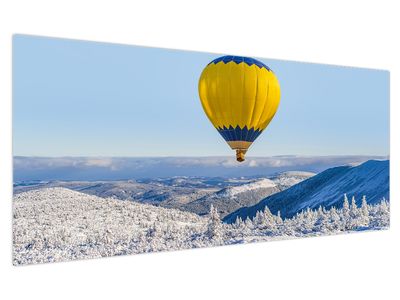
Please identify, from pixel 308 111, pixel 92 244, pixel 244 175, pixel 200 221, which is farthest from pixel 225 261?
pixel 308 111

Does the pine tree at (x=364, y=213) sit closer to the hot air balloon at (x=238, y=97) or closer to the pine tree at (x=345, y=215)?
the pine tree at (x=345, y=215)

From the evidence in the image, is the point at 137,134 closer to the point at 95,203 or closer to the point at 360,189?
the point at 95,203

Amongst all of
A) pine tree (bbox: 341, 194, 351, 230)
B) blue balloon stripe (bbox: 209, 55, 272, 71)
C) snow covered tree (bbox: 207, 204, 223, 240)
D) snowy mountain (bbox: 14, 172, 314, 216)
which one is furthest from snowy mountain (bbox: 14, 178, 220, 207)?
pine tree (bbox: 341, 194, 351, 230)

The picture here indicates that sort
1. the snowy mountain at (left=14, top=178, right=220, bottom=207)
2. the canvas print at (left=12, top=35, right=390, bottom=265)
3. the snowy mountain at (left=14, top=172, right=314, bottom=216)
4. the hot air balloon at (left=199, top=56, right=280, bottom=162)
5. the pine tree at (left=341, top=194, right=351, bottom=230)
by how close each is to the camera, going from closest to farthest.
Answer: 1. the canvas print at (left=12, top=35, right=390, bottom=265)
2. the snowy mountain at (left=14, top=178, right=220, bottom=207)
3. the snowy mountain at (left=14, top=172, right=314, bottom=216)
4. the hot air balloon at (left=199, top=56, right=280, bottom=162)
5. the pine tree at (left=341, top=194, right=351, bottom=230)

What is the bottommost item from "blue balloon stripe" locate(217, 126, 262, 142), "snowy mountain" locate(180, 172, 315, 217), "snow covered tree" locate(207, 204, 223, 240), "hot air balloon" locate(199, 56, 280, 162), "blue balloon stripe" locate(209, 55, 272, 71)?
"snow covered tree" locate(207, 204, 223, 240)

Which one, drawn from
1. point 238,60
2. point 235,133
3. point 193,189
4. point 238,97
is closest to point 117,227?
point 193,189

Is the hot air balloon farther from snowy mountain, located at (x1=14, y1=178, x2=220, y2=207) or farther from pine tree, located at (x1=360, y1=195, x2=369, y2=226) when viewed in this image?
pine tree, located at (x1=360, y1=195, x2=369, y2=226)

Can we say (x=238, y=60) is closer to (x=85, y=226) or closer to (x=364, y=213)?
(x=85, y=226)
